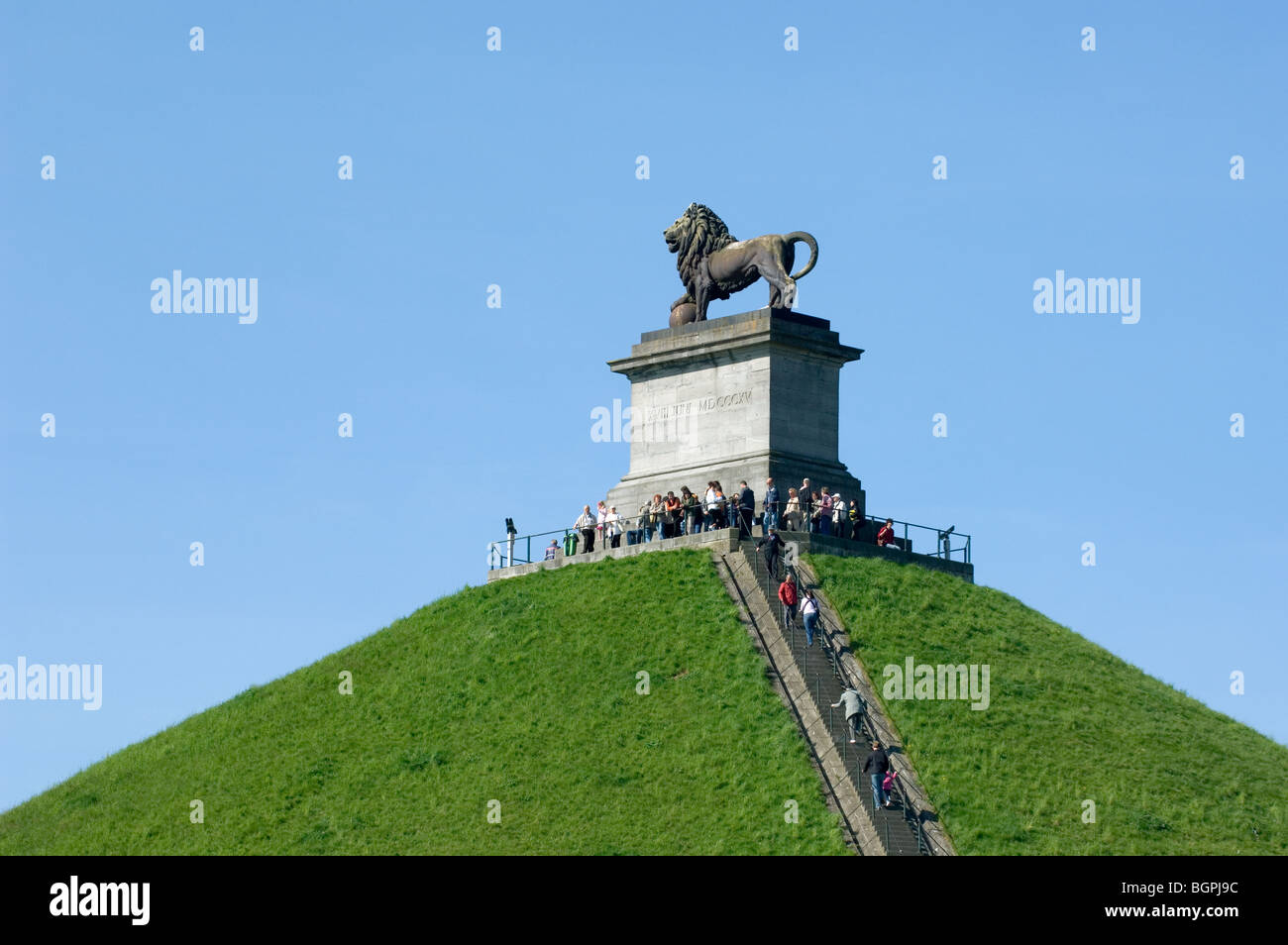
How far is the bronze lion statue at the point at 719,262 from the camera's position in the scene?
230ft

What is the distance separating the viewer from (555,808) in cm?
5566

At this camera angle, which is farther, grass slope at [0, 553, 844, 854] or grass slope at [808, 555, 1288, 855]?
grass slope at [0, 553, 844, 854]

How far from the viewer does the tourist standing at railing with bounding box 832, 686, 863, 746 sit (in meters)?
57.0

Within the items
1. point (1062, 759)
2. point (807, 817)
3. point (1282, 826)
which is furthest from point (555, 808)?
point (1282, 826)

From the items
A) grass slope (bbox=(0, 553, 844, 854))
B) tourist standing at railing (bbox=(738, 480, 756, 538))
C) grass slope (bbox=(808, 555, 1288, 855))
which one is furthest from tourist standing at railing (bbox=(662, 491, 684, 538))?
grass slope (bbox=(808, 555, 1288, 855))

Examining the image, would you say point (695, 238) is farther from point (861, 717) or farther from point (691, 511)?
point (861, 717)

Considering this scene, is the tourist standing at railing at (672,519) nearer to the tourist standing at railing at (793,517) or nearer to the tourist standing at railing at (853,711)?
the tourist standing at railing at (793,517)

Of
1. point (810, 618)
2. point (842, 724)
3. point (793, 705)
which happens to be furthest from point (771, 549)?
point (842, 724)

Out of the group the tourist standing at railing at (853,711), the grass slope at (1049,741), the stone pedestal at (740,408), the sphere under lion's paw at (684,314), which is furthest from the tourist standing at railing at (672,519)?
the tourist standing at railing at (853,711)

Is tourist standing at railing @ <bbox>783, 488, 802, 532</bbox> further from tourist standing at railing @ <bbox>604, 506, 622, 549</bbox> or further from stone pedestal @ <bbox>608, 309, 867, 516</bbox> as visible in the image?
tourist standing at railing @ <bbox>604, 506, 622, 549</bbox>

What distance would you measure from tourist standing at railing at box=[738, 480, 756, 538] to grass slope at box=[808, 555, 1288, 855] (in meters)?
2.07

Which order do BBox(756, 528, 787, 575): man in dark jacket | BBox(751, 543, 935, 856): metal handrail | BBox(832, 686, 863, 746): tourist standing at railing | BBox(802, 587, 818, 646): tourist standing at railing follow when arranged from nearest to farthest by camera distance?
BBox(751, 543, 935, 856): metal handrail, BBox(832, 686, 863, 746): tourist standing at railing, BBox(802, 587, 818, 646): tourist standing at railing, BBox(756, 528, 787, 575): man in dark jacket

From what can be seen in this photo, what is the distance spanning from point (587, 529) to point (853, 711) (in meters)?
14.1
